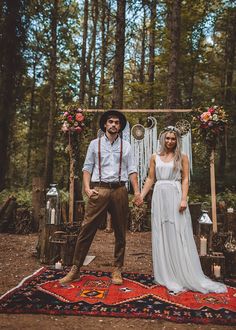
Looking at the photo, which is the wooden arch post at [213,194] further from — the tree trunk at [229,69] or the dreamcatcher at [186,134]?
the tree trunk at [229,69]

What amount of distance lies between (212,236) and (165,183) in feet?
4.49

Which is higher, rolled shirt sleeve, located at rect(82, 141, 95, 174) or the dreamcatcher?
the dreamcatcher

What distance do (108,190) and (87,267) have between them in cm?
160

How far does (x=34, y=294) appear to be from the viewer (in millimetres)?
3941

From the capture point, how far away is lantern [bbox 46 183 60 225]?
5.62 meters

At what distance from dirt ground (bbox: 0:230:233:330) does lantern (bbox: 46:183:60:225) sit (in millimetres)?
685

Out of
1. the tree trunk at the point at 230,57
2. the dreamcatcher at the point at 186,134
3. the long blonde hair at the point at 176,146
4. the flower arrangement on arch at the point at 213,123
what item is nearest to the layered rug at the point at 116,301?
the long blonde hair at the point at 176,146

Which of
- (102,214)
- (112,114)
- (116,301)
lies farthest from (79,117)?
(116,301)

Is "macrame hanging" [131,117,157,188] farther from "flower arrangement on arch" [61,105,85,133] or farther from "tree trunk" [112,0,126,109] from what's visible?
"flower arrangement on arch" [61,105,85,133]

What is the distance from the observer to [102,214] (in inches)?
175

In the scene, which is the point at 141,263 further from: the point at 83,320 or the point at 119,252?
the point at 83,320

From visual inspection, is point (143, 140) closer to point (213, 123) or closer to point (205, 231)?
point (213, 123)

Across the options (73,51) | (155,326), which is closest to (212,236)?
(155,326)

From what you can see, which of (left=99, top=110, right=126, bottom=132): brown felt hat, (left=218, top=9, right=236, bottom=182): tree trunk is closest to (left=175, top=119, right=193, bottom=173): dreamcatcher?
(left=99, top=110, right=126, bottom=132): brown felt hat
